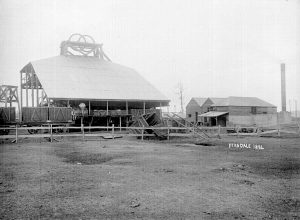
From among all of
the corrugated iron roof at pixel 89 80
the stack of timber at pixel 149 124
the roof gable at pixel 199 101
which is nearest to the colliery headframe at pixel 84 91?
the corrugated iron roof at pixel 89 80

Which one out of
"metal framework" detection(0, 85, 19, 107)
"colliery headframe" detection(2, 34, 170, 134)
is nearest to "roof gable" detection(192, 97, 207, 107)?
"colliery headframe" detection(2, 34, 170, 134)

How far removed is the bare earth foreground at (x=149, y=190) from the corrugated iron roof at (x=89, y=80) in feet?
74.2

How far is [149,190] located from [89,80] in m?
32.3

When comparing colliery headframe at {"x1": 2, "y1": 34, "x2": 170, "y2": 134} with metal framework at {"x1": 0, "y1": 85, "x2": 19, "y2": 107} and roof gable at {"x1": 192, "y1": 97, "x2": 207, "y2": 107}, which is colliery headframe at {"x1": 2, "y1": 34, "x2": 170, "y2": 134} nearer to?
metal framework at {"x1": 0, "y1": 85, "x2": 19, "y2": 107}

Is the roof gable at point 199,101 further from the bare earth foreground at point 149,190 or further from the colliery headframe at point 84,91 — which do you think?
the bare earth foreground at point 149,190

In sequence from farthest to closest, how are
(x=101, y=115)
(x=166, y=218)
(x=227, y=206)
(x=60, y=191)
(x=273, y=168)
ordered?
1. (x=101, y=115)
2. (x=273, y=168)
3. (x=60, y=191)
4. (x=227, y=206)
5. (x=166, y=218)

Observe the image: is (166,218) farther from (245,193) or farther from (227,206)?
(245,193)

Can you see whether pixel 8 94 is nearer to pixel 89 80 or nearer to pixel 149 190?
pixel 89 80

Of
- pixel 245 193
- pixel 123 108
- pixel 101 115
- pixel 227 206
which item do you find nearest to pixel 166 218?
pixel 227 206

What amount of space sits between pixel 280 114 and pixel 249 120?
351 inches

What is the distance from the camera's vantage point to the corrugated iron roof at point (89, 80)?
34156mm

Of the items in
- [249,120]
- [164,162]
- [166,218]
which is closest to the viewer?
[166,218]

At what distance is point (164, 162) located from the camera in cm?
1187

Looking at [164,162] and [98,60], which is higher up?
[98,60]
